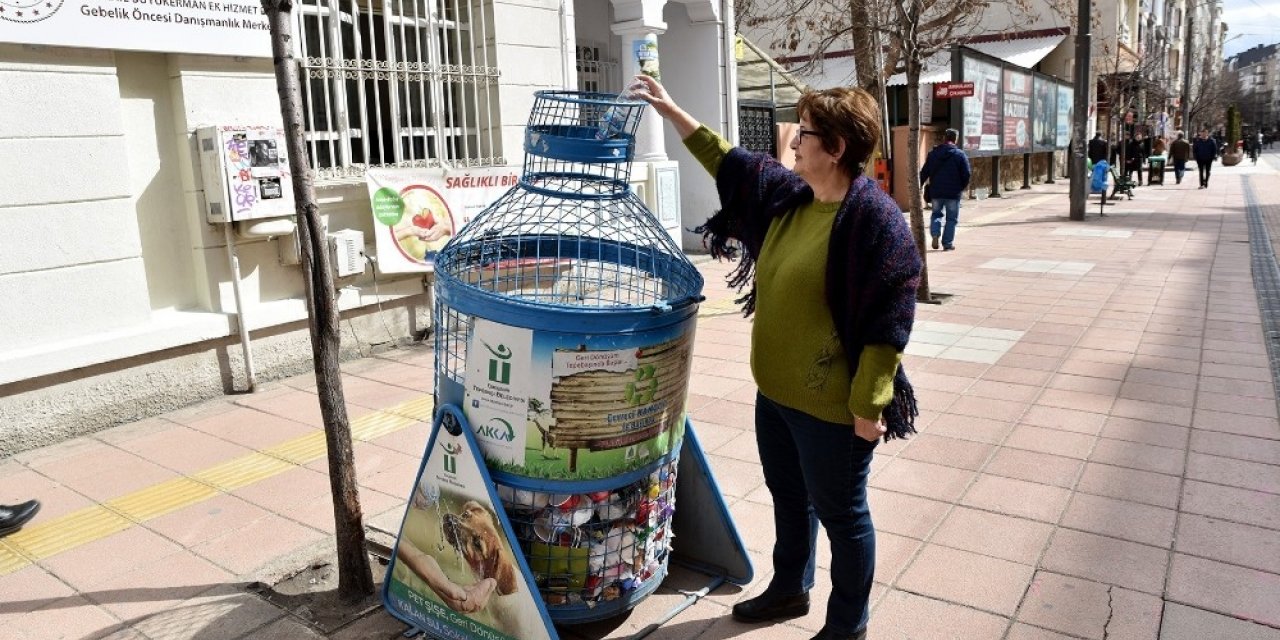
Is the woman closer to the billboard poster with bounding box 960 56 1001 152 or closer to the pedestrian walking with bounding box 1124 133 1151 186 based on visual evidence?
the billboard poster with bounding box 960 56 1001 152

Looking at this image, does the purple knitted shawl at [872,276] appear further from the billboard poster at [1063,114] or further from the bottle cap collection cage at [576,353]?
the billboard poster at [1063,114]

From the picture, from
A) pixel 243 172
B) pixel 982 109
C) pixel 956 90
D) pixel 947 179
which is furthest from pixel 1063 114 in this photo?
pixel 243 172

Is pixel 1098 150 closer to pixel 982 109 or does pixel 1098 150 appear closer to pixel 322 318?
pixel 982 109

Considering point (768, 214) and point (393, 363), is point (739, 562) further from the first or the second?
point (393, 363)

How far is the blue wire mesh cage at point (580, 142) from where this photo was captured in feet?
8.89

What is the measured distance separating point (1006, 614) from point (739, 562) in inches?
36.5

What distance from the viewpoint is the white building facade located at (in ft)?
16.6

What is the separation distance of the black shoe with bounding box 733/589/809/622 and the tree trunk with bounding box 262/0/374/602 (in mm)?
1325

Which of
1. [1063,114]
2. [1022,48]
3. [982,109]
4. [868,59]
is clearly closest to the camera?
[868,59]

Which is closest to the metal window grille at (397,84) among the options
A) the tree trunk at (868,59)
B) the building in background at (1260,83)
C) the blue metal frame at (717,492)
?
the blue metal frame at (717,492)

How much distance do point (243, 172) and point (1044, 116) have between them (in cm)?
2653

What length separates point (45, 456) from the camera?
5.02 m

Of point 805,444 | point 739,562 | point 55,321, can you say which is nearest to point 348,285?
point 55,321

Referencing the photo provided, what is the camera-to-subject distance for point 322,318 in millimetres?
3172
